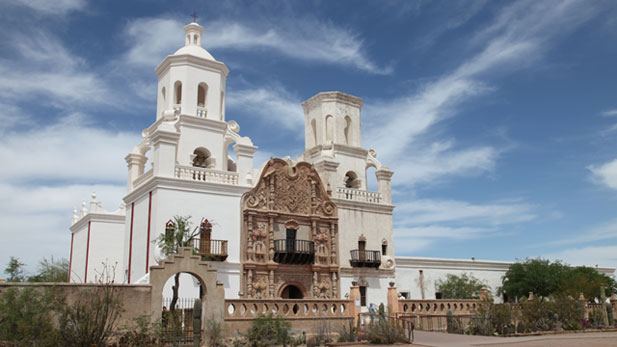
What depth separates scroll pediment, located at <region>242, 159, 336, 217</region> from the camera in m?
28.1

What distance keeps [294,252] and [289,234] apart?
1360mm

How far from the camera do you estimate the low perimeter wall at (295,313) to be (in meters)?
19.4

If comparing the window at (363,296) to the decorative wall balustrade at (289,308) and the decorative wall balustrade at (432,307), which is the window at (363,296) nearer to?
the decorative wall balustrade at (432,307)

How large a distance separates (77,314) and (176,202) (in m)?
10.7

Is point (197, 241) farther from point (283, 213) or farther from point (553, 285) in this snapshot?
point (553, 285)

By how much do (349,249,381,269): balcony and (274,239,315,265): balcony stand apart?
2882mm

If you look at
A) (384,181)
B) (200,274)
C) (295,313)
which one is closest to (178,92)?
(384,181)

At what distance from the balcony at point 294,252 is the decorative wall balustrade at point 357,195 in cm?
417

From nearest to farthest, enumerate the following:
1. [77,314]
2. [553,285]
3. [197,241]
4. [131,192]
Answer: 1. [77,314]
2. [197,241]
3. [131,192]
4. [553,285]

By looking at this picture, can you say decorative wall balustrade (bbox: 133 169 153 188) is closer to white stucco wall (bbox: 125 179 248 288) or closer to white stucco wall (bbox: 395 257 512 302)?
white stucco wall (bbox: 125 179 248 288)

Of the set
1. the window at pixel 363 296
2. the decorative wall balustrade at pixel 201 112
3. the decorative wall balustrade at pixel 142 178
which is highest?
the decorative wall balustrade at pixel 201 112

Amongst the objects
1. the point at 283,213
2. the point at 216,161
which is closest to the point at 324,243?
the point at 283,213

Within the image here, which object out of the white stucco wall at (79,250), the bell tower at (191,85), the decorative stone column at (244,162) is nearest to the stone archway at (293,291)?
the decorative stone column at (244,162)

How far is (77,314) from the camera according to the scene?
15.2 m
